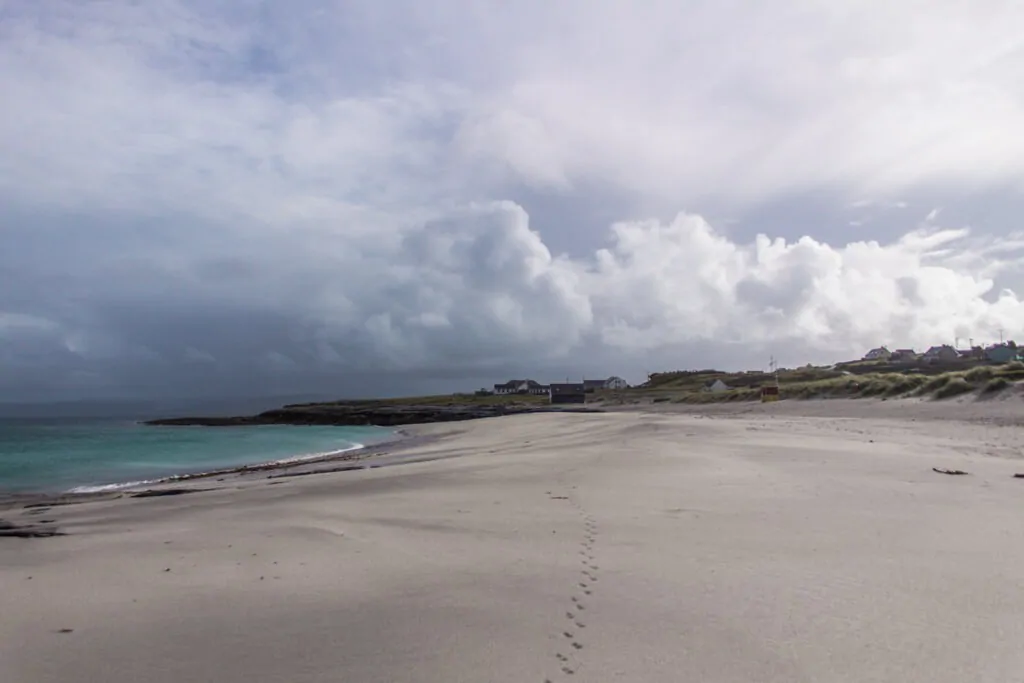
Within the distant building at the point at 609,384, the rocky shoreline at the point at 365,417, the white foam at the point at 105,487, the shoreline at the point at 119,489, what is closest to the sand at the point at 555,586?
the shoreline at the point at 119,489

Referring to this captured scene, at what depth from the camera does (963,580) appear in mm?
4887

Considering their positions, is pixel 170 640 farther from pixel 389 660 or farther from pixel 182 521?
pixel 182 521

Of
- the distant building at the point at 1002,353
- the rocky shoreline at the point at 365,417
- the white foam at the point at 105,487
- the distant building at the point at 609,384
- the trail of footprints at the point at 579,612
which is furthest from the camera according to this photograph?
the distant building at the point at 609,384

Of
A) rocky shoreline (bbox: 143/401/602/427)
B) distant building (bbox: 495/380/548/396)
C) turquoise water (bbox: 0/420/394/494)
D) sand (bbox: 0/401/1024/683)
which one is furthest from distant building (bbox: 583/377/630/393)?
sand (bbox: 0/401/1024/683)

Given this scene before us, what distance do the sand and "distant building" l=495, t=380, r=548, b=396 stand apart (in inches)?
5326

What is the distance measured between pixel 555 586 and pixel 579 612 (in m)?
0.61

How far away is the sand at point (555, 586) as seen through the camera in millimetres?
3803

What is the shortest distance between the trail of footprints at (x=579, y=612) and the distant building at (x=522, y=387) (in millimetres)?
137495

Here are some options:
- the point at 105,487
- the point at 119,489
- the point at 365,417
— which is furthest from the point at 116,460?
the point at 365,417

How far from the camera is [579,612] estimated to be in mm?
4520

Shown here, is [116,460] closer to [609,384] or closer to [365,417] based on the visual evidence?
[365,417]

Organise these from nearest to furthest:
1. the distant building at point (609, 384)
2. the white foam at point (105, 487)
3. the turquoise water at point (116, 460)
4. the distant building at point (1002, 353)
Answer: the white foam at point (105, 487)
the turquoise water at point (116, 460)
the distant building at point (1002, 353)
the distant building at point (609, 384)

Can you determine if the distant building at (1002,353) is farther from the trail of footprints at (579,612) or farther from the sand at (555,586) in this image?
the trail of footprints at (579,612)

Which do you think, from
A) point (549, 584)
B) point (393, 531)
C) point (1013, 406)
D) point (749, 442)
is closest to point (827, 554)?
point (549, 584)
